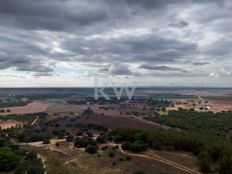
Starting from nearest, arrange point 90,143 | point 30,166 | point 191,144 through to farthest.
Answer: point 30,166
point 191,144
point 90,143

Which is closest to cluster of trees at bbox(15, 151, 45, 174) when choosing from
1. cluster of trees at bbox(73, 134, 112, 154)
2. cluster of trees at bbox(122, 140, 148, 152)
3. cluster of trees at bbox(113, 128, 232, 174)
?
cluster of trees at bbox(73, 134, 112, 154)

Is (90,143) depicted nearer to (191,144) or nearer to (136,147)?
(136,147)

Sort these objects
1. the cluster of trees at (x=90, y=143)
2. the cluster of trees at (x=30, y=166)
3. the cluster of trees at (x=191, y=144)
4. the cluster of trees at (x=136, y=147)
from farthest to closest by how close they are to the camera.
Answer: the cluster of trees at (x=136, y=147) < the cluster of trees at (x=90, y=143) < the cluster of trees at (x=191, y=144) < the cluster of trees at (x=30, y=166)

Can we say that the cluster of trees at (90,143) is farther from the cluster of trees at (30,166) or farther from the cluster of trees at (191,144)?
the cluster of trees at (30,166)

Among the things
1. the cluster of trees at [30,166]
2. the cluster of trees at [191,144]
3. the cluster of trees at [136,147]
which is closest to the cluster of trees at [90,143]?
the cluster of trees at [191,144]

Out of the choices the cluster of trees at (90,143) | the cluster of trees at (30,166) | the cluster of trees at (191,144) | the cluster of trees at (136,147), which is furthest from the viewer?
the cluster of trees at (136,147)

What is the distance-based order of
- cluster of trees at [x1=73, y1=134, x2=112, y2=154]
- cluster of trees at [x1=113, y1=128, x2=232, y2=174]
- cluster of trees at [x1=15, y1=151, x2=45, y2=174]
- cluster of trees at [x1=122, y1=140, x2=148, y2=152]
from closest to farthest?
cluster of trees at [x1=15, y1=151, x2=45, y2=174], cluster of trees at [x1=113, y1=128, x2=232, y2=174], cluster of trees at [x1=73, y1=134, x2=112, y2=154], cluster of trees at [x1=122, y1=140, x2=148, y2=152]

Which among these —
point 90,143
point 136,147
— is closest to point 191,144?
point 136,147

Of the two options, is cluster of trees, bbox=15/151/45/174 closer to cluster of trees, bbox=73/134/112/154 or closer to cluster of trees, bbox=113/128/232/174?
cluster of trees, bbox=73/134/112/154
